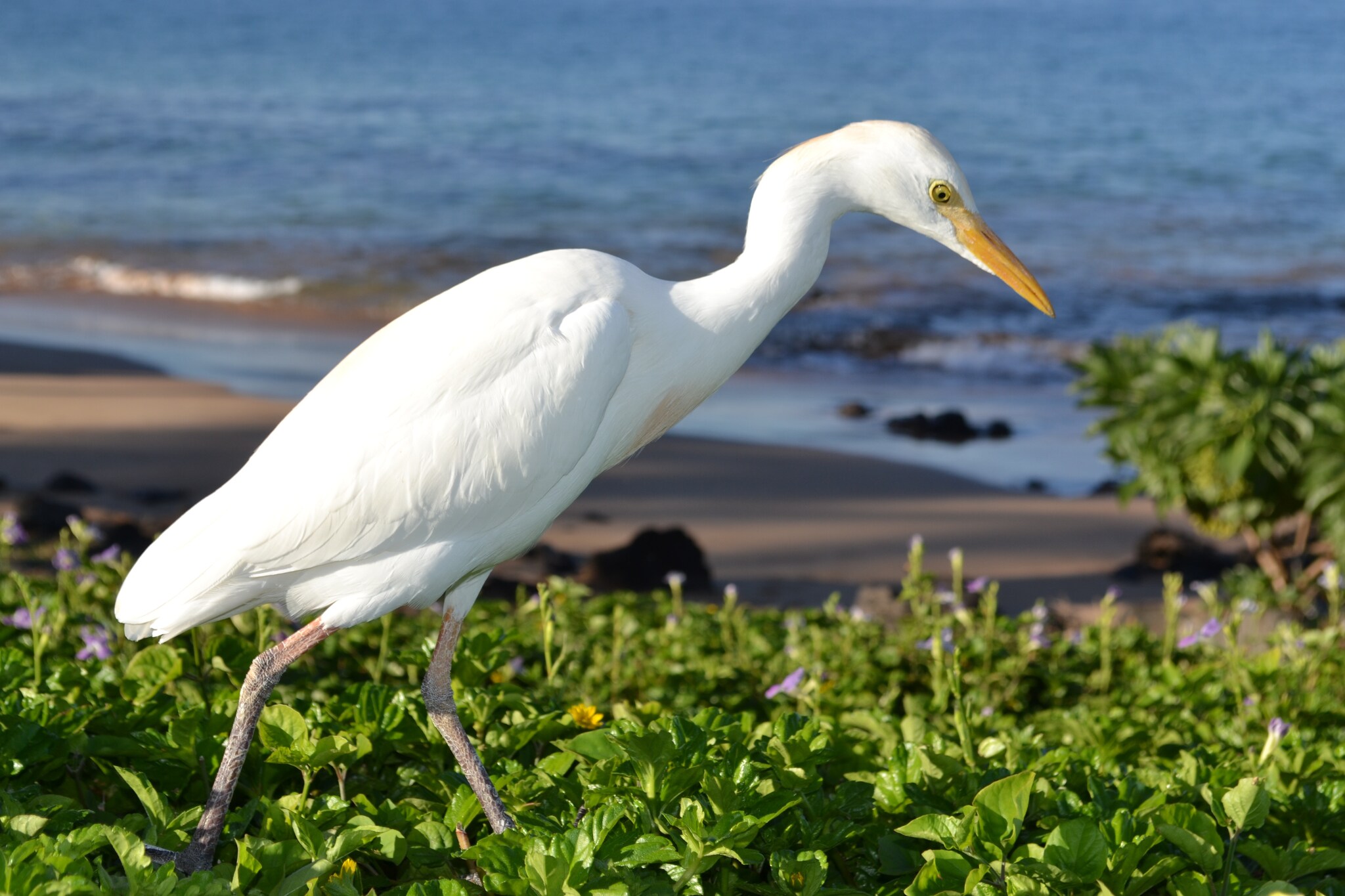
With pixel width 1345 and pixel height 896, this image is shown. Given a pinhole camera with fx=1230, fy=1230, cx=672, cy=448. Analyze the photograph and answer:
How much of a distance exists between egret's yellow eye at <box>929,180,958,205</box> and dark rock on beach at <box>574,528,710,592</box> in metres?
3.84

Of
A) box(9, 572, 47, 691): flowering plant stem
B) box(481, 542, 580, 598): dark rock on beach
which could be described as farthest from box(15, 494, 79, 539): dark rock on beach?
box(9, 572, 47, 691): flowering plant stem

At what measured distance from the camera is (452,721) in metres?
2.41

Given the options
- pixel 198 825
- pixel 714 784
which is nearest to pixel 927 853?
pixel 714 784

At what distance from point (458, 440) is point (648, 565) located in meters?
4.02

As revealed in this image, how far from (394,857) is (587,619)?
237 centimetres

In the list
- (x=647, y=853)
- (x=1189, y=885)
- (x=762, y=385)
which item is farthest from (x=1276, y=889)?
(x=762, y=385)

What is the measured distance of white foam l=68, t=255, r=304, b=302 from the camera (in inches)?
587

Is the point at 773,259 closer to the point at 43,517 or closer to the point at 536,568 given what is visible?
the point at 536,568

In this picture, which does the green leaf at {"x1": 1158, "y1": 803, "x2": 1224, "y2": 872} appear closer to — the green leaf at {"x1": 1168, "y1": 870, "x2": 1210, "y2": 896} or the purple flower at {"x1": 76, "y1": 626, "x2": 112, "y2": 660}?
the green leaf at {"x1": 1168, "y1": 870, "x2": 1210, "y2": 896}

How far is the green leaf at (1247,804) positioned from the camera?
6.78ft

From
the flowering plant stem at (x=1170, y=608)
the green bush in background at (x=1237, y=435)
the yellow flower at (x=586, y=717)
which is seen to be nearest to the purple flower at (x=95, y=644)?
the yellow flower at (x=586, y=717)

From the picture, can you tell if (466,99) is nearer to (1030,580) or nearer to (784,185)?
(1030,580)

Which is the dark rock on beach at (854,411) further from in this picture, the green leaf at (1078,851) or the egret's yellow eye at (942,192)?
the green leaf at (1078,851)

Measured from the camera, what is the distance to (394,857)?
209 centimetres
